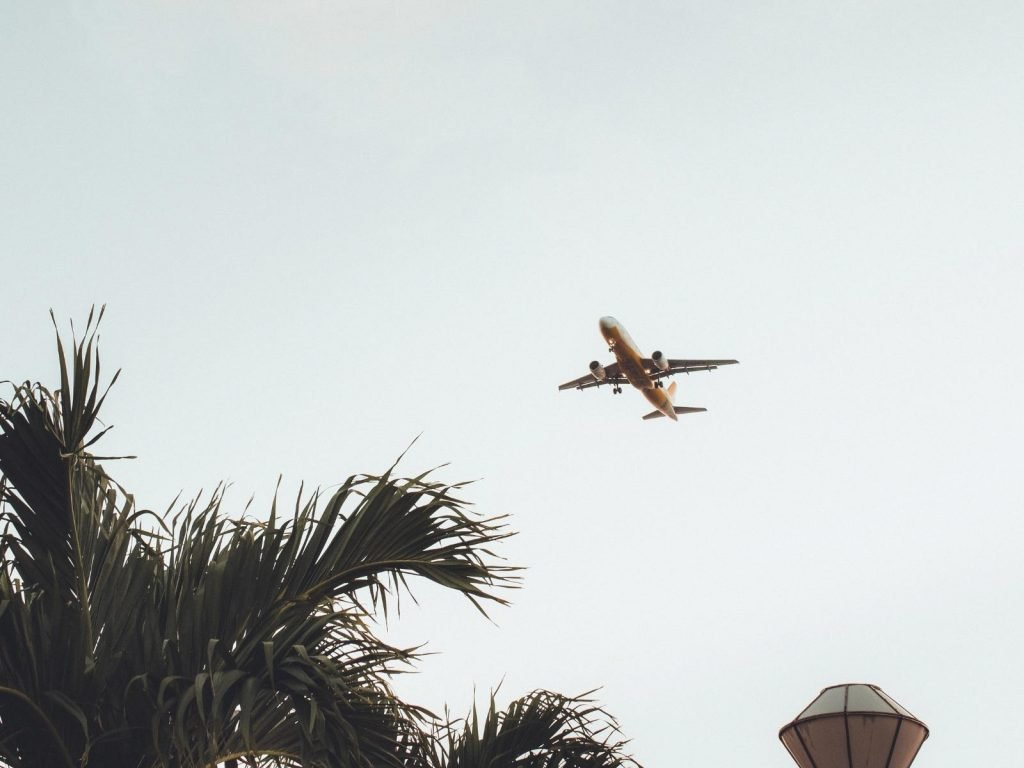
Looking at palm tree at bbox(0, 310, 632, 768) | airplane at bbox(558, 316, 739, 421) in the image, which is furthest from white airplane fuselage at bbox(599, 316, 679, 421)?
palm tree at bbox(0, 310, 632, 768)

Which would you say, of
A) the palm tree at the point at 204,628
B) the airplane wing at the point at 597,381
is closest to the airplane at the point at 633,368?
→ the airplane wing at the point at 597,381

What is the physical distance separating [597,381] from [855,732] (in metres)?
42.4

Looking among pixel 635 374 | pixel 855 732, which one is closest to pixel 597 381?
pixel 635 374

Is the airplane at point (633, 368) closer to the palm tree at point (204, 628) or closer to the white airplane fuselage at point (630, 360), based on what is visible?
the white airplane fuselage at point (630, 360)

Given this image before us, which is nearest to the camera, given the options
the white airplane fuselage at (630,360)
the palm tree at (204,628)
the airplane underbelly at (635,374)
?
the palm tree at (204,628)

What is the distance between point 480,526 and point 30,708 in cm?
188

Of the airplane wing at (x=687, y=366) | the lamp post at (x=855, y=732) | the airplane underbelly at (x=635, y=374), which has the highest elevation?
the airplane wing at (x=687, y=366)

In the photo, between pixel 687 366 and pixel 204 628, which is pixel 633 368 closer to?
pixel 687 366

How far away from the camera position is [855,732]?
14.4 ft

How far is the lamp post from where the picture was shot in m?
4.38

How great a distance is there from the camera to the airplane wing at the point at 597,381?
1764 inches

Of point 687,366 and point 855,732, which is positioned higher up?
point 687,366

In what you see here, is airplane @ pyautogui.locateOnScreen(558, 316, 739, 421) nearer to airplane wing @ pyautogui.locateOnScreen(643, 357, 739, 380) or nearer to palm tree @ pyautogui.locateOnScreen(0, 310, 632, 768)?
airplane wing @ pyautogui.locateOnScreen(643, 357, 739, 380)

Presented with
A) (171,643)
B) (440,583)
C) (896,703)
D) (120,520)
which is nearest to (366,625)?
(440,583)
